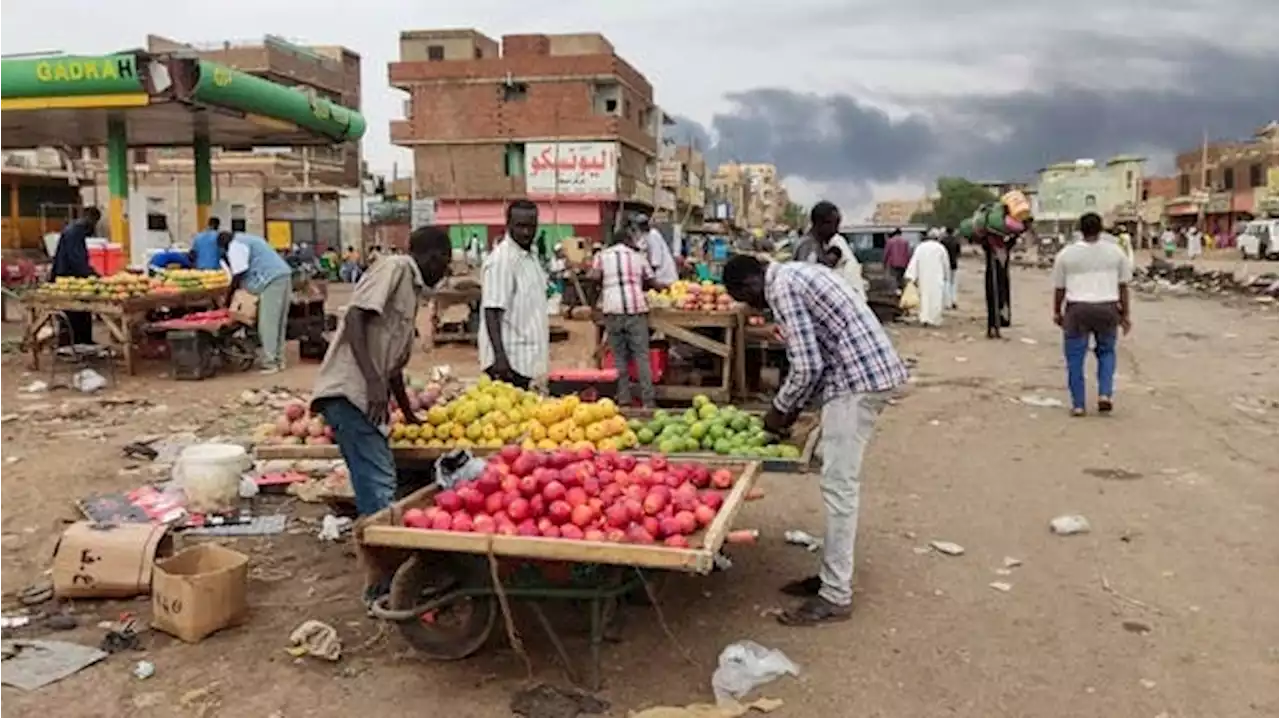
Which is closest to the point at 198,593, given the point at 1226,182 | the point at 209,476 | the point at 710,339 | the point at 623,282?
the point at 209,476

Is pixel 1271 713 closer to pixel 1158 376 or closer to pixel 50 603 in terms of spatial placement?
pixel 50 603

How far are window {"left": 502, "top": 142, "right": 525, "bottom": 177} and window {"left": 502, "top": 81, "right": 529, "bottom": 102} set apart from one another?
2064 mm

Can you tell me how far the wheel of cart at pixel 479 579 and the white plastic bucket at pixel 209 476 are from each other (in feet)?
8.52

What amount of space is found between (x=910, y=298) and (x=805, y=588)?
16.2 meters

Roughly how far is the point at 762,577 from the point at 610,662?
1333 mm

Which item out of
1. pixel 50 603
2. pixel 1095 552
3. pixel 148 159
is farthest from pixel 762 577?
pixel 148 159

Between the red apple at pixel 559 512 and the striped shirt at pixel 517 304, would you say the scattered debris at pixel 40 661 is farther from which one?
the striped shirt at pixel 517 304

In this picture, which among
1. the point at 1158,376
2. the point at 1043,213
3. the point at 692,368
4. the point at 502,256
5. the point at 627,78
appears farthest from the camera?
the point at 1043,213

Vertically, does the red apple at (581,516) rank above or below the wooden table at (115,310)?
below

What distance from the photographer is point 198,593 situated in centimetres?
498

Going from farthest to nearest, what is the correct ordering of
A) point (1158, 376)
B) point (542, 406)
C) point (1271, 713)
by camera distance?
point (1158, 376) → point (542, 406) → point (1271, 713)

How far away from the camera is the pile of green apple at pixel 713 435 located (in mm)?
5508

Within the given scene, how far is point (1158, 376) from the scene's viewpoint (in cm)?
1370

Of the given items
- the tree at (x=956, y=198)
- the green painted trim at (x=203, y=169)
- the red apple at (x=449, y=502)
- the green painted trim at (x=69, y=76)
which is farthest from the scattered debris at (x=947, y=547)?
the tree at (x=956, y=198)
